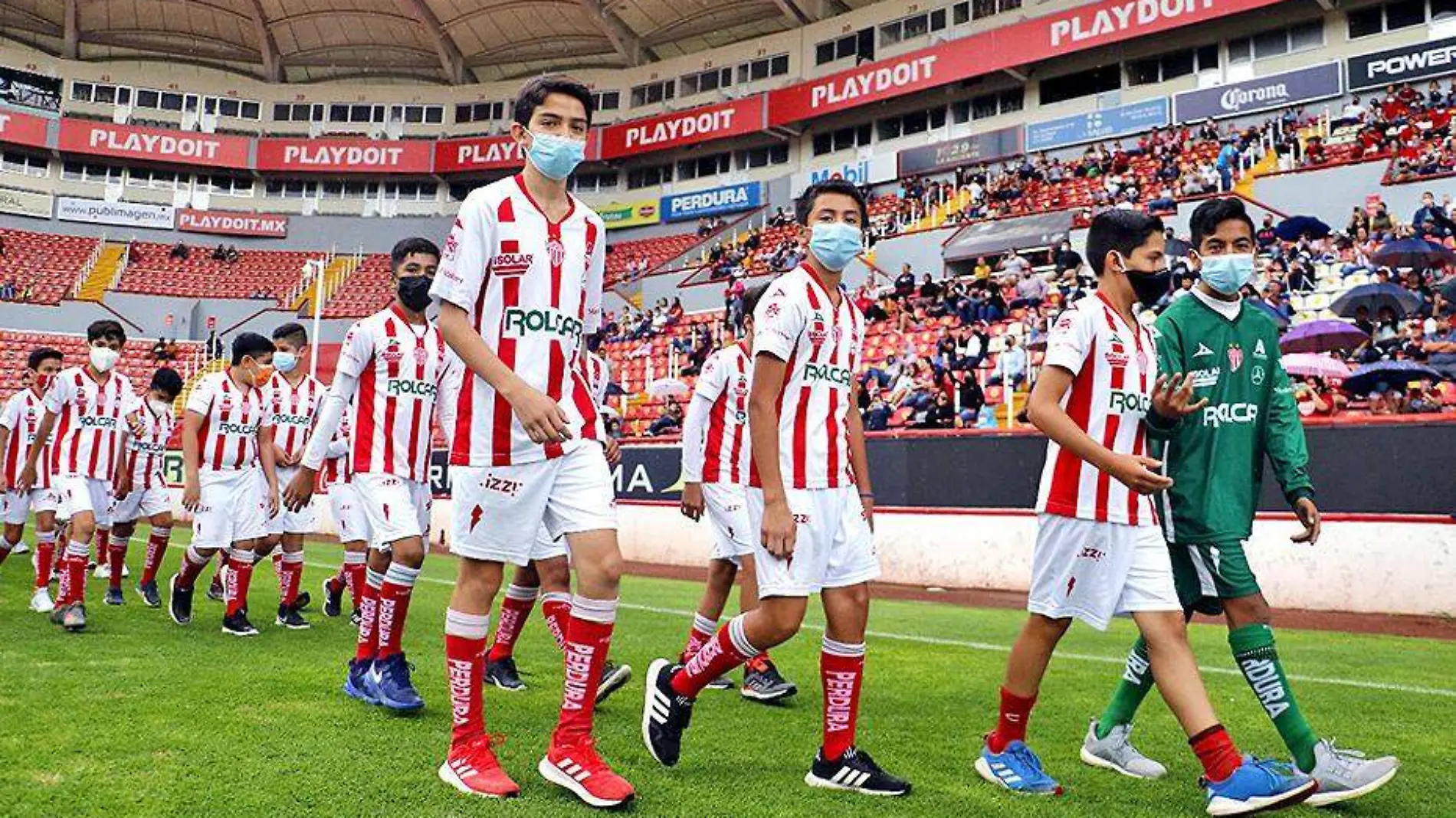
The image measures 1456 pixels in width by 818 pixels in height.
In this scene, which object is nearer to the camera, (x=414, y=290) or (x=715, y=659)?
(x=715, y=659)

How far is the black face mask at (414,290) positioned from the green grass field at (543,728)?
2.04 meters

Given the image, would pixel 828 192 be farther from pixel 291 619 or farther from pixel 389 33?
pixel 389 33

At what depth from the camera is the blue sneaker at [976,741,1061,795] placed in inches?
142

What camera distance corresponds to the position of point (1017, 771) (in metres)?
3.67

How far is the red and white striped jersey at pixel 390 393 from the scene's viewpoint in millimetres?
5680

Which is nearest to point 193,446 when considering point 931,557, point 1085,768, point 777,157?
point 1085,768

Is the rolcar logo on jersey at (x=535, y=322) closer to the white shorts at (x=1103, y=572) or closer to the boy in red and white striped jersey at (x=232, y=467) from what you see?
the white shorts at (x=1103, y=572)

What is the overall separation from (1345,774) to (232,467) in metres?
7.25

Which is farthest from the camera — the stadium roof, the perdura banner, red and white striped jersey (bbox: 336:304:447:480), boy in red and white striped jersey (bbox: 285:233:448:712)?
the stadium roof

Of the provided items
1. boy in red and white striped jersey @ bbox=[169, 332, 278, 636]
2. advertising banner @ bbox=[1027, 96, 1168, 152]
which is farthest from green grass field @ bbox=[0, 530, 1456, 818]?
advertising banner @ bbox=[1027, 96, 1168, 152]

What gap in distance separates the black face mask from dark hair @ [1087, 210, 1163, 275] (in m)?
3.24

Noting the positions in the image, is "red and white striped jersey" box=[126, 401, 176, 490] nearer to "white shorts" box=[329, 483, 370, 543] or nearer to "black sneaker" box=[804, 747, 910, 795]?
"white shorts" box=[329, 483, 370, 543]

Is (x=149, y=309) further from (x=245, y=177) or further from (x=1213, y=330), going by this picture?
(x=1213, y=330)

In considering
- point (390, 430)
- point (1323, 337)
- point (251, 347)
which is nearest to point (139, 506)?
point (251, 347)
